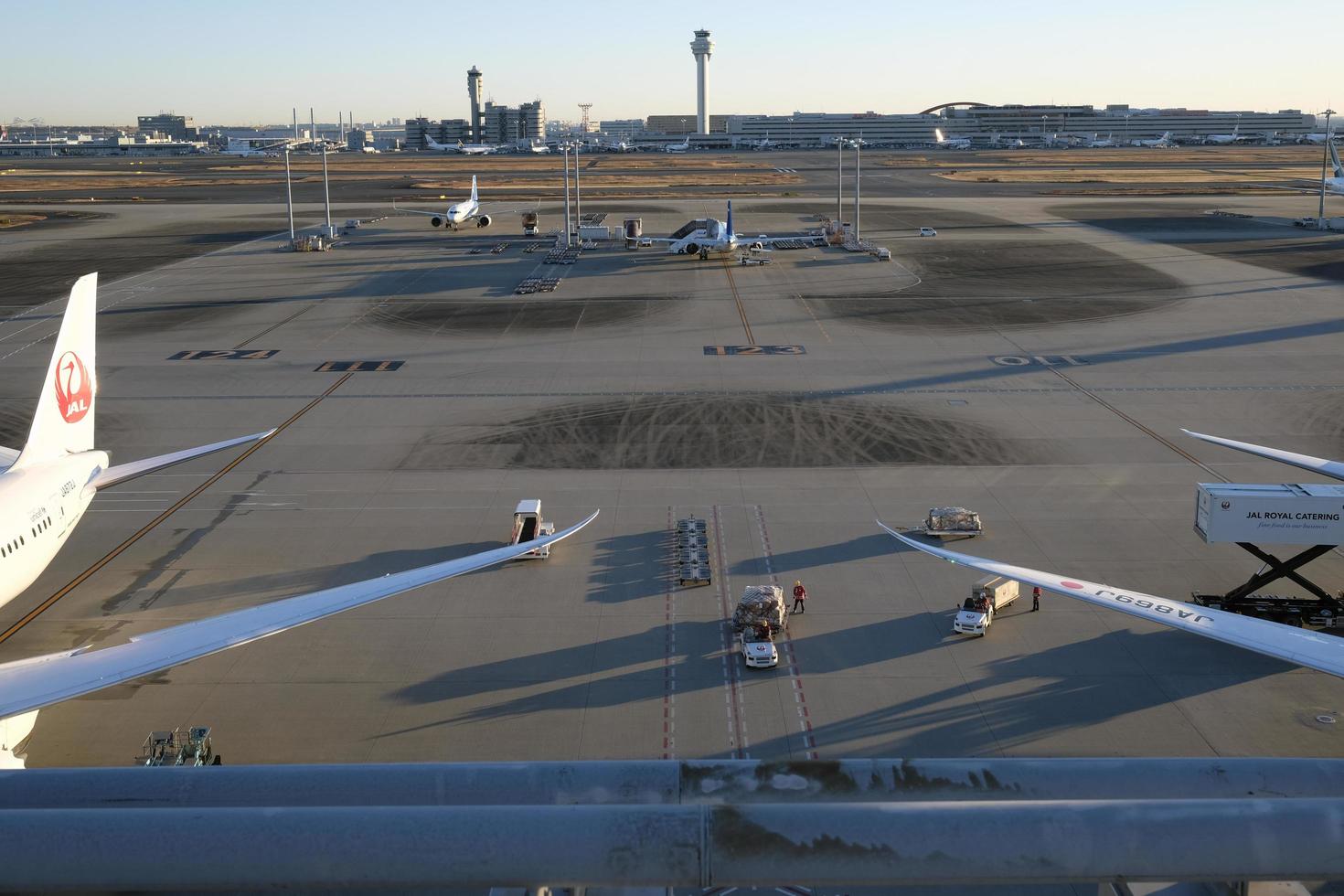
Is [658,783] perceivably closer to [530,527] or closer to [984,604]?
[984,604]

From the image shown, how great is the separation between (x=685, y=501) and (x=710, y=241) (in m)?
67.0

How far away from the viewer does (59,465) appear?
94.8 feet

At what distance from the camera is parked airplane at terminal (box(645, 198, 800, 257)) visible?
104500 mm

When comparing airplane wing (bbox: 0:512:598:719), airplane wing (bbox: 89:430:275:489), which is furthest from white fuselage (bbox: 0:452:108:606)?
airplane wing (bbox: 0:512:598:719)

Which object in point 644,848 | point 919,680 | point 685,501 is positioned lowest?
point 919,680

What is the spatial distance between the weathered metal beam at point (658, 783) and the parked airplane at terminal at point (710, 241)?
9949 centimetres

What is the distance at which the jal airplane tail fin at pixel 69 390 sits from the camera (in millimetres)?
28203

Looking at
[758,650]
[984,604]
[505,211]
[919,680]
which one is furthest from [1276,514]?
[505,211]

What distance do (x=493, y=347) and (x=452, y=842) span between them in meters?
65.6

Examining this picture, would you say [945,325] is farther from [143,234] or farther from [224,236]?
[143,234]

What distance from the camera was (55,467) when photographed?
2872 cm

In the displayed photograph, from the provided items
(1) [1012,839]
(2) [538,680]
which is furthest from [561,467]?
(1) [1012,839]

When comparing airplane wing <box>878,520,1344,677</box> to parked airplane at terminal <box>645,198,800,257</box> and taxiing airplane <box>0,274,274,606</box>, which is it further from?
parked airplane at terminal <box>645,198,800,257</box>

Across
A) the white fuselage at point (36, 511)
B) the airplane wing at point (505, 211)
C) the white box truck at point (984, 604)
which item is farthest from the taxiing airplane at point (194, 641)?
the airplane wing at point (505, 211)
